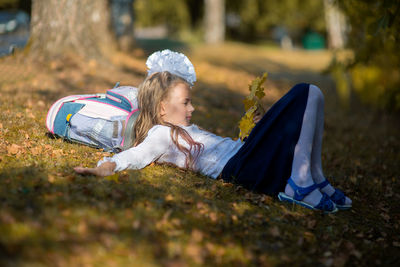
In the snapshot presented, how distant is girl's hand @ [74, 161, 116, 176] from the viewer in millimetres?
3201

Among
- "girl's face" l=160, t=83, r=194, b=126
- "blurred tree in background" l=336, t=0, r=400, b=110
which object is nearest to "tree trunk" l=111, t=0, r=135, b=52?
"blurred tree in background" l=336, t=0, r=400, b=110

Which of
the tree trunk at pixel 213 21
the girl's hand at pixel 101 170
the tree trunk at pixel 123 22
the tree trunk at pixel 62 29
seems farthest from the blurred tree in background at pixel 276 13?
the girl's hand at pixel 101 170

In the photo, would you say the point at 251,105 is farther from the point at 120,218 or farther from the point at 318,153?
the point at 120,218

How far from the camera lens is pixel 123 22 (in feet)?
Result: 40.5

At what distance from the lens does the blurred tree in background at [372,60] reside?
7.09 metres

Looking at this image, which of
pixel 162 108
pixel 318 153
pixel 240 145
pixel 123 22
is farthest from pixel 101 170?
pixel 123 22

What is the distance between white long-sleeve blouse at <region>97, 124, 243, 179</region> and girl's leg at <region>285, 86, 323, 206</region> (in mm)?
658

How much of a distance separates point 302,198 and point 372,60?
6.40m

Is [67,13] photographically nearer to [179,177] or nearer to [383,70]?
[179,177]

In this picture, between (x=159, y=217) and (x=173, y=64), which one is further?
(x=173, y=64)

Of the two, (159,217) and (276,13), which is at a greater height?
(276,13)

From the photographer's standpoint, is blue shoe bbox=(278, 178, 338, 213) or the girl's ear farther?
the girl's ear

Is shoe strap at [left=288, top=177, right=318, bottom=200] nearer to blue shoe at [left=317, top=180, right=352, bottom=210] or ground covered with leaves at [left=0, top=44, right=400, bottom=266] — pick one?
ground covered with leaves at [left=0, top=44, right=400, bottom=266]

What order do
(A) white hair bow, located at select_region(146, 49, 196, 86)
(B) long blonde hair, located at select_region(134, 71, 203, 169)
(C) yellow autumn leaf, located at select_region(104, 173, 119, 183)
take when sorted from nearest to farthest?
(C) yellow autumn leaf, located at select_region(104, 173, 119, 183) < (B) long blonde hair, located at select_region(134, 71, 203, 169) < (A) white hair bow, located at select_region(146, 49, 196, 86)
